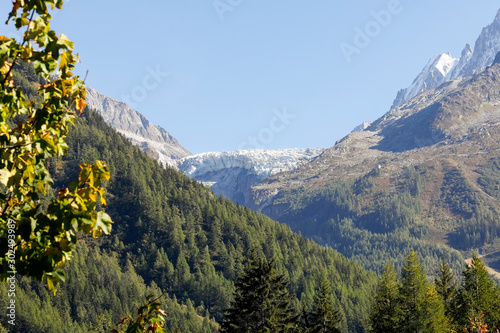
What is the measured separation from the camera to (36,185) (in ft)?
25.5

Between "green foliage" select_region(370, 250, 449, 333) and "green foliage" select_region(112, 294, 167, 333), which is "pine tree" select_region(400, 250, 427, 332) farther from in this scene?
"green foliage" select_region(112, 294, 167, 333)

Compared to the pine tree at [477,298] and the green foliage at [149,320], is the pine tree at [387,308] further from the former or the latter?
the green foliage at [149,320]

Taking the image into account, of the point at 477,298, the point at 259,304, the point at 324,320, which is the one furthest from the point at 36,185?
the point at 477,298

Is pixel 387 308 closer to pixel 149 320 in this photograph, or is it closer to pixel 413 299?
pixel 413 299

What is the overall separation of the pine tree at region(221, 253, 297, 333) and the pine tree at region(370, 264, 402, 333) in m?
12.2

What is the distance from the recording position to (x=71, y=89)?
27.0 ft

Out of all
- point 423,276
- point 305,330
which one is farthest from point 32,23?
point 423,276

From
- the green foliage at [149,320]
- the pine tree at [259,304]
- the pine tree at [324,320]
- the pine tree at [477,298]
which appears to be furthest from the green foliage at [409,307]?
the green foliage at [149,320]

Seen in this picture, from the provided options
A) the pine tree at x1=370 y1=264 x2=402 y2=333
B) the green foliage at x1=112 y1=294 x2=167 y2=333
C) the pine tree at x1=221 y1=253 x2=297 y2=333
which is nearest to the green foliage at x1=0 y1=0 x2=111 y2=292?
the green foliage at x1=112 y1=294 x2=167 y2=333

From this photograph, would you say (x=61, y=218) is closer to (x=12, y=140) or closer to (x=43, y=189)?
(x=43, y=189)

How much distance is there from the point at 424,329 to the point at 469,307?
8.14 metres

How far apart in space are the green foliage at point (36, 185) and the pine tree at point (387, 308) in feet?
174

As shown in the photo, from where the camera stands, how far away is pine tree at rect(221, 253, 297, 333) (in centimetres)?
4919

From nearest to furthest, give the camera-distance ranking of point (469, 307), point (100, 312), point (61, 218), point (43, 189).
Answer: point (61, 218), point (43, 189), point (469, 307), point (100, 312)
